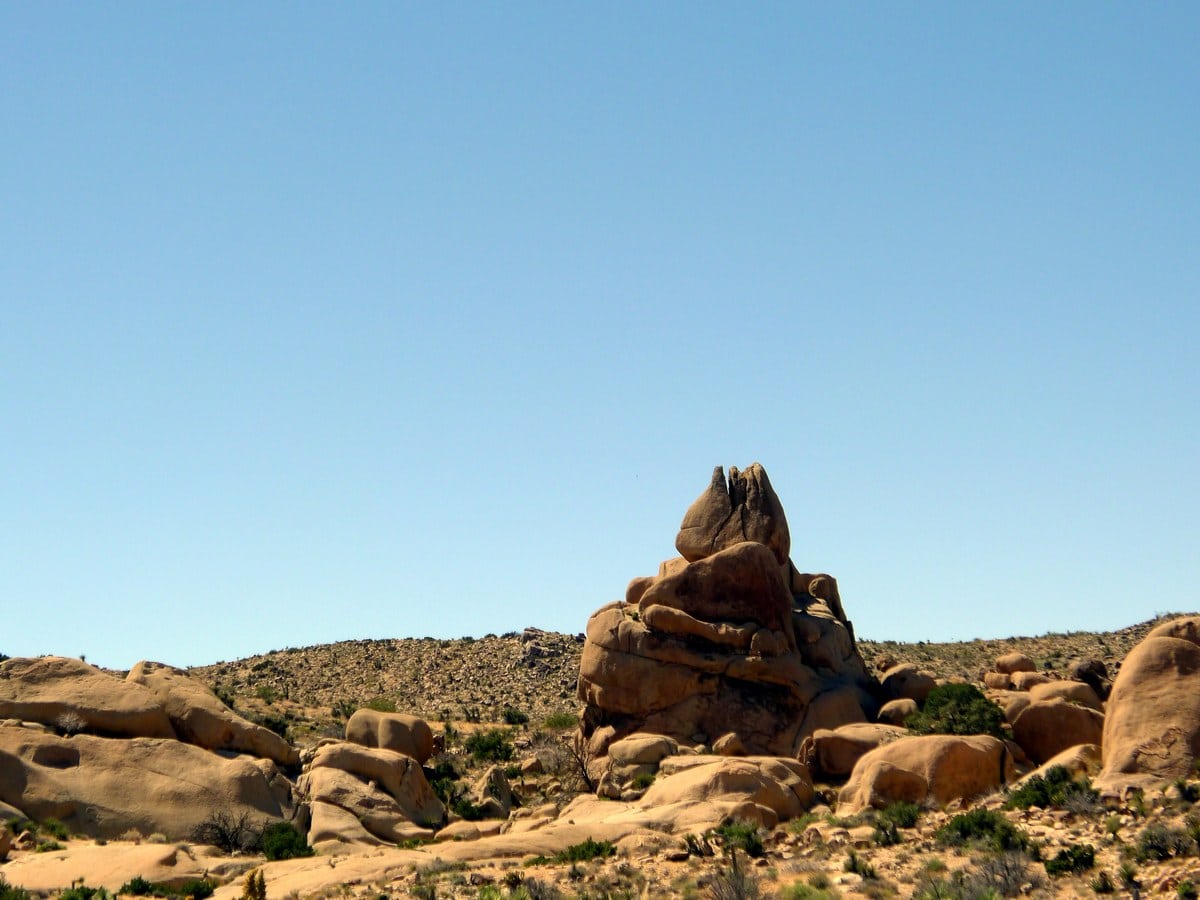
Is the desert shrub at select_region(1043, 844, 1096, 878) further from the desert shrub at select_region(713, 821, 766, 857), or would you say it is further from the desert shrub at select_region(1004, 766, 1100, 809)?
the desert shrub at select_region(713, 821, 766, 857)

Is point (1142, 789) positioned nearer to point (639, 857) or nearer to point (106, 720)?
point (639, 857)

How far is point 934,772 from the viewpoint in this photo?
1351 inches

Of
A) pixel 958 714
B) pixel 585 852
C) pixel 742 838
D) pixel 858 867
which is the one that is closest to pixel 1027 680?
pixel 958 714

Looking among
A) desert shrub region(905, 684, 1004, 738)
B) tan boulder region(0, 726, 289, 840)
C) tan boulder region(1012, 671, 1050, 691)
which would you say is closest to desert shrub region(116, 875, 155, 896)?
tan boulder region(0, 726, 289, 840)

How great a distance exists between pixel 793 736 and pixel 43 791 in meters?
23.3

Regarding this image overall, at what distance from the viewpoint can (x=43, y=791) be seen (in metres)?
37.0

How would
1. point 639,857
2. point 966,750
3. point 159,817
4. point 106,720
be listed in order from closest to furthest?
point 639,857 < point 966,750 < point 159,817 < point 106,720

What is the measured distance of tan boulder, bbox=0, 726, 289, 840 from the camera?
121 feet

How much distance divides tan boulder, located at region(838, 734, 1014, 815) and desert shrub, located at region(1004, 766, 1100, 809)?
9.74ft

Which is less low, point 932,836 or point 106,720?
point 106,720

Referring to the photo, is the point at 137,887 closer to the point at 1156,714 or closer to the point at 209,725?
the point at 209,725

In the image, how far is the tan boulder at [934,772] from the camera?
34.2 m

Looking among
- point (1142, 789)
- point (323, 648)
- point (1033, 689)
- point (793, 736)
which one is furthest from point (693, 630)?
point (323, 648)

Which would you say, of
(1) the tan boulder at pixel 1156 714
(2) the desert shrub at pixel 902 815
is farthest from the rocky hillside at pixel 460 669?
(1) the tan boulder at pixel 1156 714
